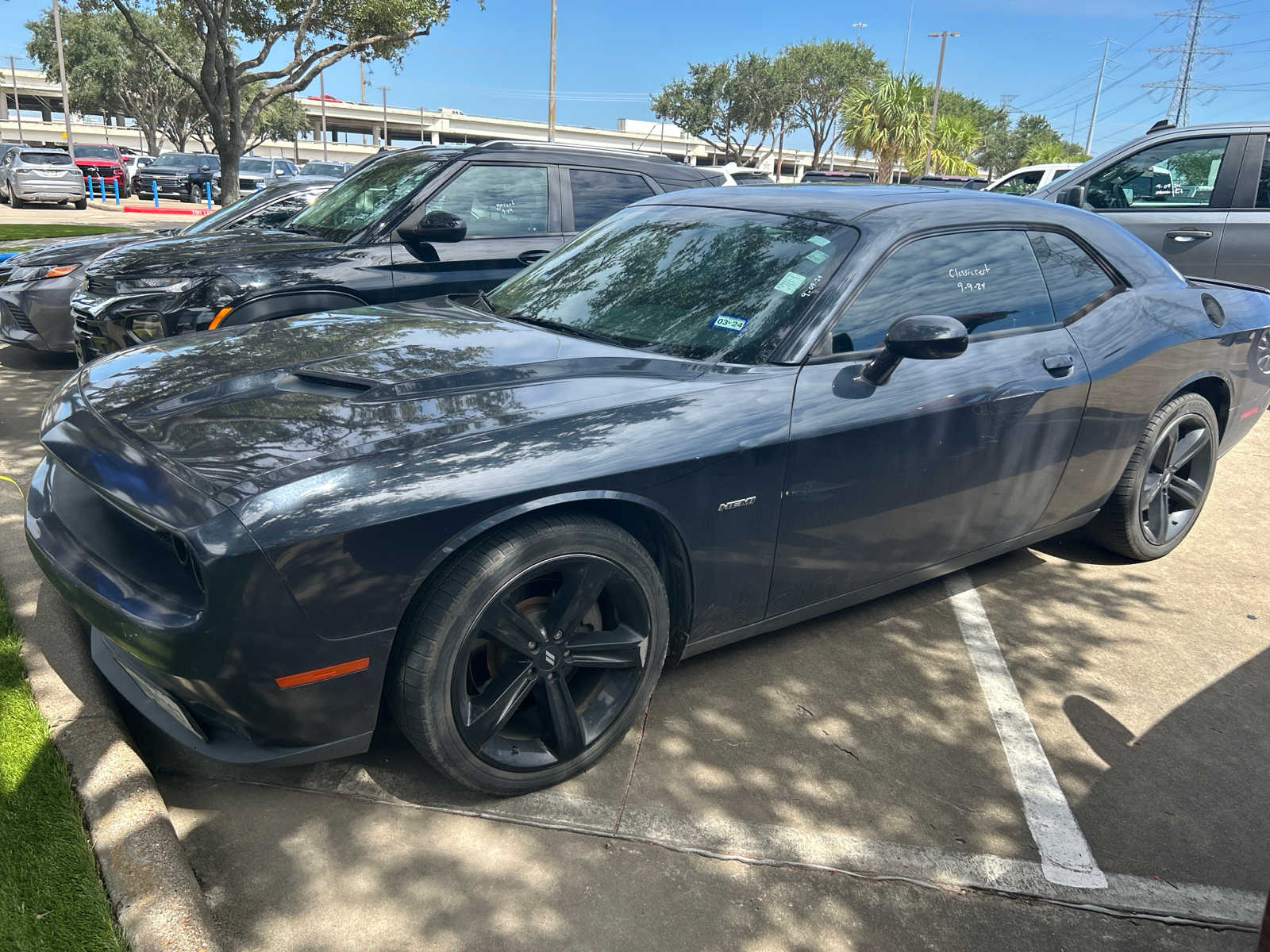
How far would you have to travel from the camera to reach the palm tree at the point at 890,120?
36.6 meters

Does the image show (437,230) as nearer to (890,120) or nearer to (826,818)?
(826,818)

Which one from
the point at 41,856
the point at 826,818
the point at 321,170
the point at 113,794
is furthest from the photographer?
the point at 321,170

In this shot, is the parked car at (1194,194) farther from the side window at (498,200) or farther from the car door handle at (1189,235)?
the side window at (498,200)

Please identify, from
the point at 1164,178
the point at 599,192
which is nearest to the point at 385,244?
the point at 599,192

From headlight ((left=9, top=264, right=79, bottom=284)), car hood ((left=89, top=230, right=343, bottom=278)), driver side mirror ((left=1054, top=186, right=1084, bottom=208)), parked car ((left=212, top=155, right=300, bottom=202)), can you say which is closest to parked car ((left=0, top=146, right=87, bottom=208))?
parked car ((left=212, top=155, right=300, bottom=202))

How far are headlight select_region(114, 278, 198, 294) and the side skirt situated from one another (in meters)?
3.78

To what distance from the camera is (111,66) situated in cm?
4800

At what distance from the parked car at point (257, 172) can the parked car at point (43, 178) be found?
538 cm

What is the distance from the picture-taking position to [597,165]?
6.25 metres

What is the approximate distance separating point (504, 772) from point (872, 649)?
159 centimetres

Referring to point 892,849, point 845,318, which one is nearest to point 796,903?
point 892,849

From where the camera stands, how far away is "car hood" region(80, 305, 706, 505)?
2301 mm

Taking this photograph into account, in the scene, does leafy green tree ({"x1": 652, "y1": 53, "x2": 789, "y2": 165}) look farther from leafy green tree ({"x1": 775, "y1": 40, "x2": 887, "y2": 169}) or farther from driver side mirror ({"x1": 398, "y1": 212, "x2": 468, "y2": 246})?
driver side mirror ({"x1": 398, "y1": 212, "x2": 468, "y2": 246})

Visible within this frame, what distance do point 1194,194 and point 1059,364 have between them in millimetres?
4547
